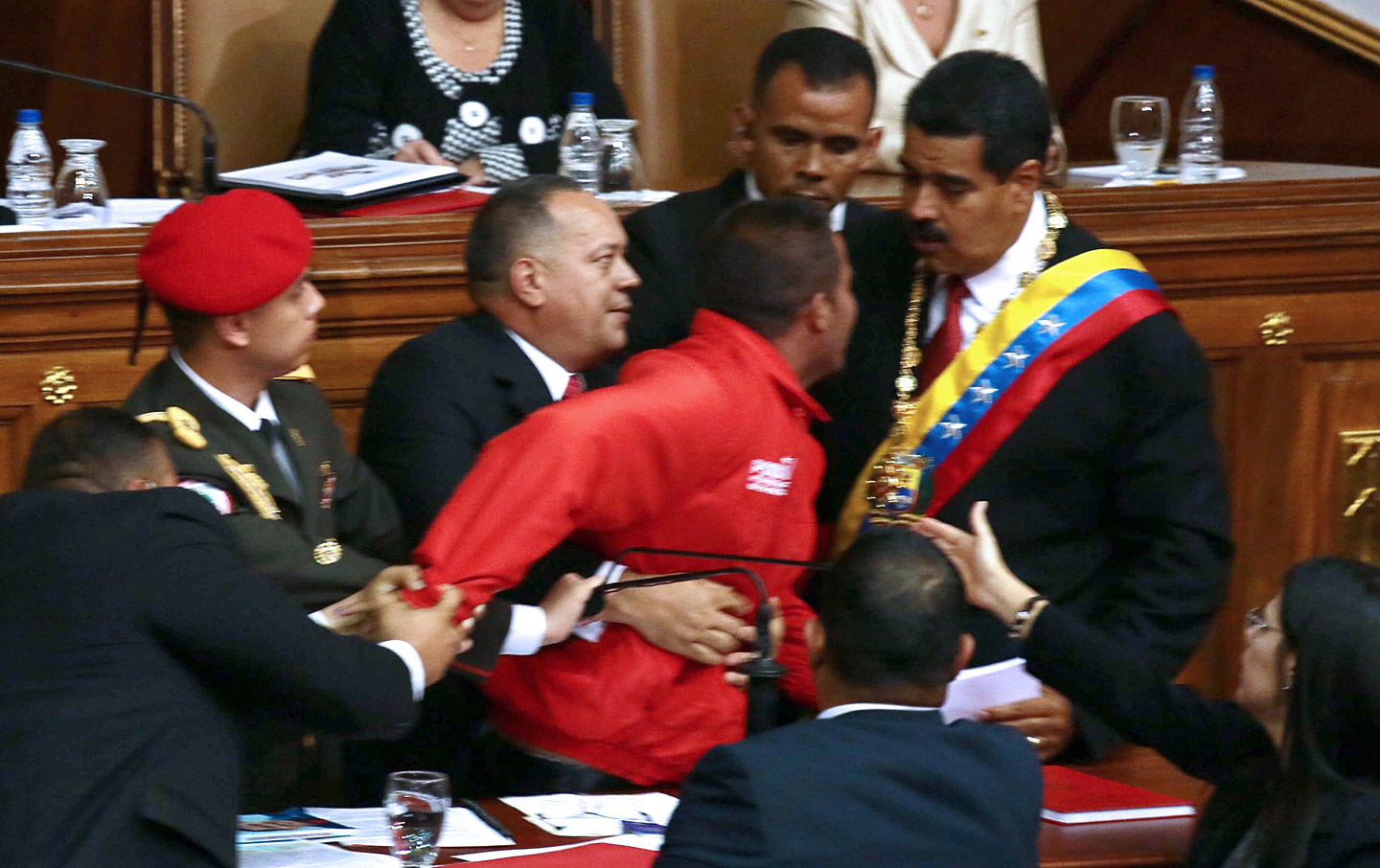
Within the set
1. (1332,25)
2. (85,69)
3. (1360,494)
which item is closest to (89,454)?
(1360,494)

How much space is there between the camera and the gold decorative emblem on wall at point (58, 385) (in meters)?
2.82

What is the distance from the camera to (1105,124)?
498cm

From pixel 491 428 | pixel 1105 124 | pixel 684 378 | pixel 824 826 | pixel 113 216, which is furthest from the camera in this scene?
pixel 1105 124

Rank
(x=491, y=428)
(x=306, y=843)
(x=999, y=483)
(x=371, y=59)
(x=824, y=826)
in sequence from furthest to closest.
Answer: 1. (x=371, y=59)
2. (x=999, y=483)
3. (x=491, y=428)
4. (x=306, y=843)
5. (x=824, y=826)

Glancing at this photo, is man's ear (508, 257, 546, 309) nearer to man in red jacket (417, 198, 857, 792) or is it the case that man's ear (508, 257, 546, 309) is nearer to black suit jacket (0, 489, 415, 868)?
man in red jacket (417, 198, 857, 792)

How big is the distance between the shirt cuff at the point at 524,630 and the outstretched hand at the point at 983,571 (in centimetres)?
48

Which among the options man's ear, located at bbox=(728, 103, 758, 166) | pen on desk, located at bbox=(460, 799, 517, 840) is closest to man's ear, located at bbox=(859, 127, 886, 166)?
man's ear, located at bbox=(728, 103, 758, 166)

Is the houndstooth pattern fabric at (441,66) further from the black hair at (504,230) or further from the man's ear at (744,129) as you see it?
the black hair at (504,230)

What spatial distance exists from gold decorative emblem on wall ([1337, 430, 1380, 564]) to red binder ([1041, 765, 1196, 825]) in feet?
4.26

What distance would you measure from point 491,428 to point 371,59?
175 cm

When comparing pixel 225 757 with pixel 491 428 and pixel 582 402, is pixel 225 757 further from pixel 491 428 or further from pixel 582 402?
pixel 491 428

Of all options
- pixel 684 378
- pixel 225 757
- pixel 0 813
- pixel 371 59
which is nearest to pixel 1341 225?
pixel 684 378

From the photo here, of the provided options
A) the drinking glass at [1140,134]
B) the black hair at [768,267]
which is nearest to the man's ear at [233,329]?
the black hair at [768,267]

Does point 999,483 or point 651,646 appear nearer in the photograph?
point 651,646
